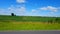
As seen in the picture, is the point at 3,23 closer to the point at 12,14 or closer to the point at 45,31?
the point at 12,14

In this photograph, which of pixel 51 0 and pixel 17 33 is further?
pixel 51 0

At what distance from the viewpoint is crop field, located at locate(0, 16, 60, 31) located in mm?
3559

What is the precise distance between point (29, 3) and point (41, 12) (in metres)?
0.48

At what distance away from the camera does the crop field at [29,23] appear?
3.56 m

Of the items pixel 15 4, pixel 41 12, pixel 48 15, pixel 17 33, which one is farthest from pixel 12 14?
pixel 48 15

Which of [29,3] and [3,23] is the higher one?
[29,3]

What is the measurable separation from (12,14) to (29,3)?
630mm

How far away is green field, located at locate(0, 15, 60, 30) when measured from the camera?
140 inches

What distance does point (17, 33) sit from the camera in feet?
11.6

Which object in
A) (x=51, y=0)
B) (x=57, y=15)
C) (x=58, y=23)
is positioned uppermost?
(x=51, y=0)

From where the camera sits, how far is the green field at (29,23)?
3.56 meters

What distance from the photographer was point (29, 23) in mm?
3711

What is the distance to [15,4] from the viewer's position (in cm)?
354

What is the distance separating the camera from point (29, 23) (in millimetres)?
3711
